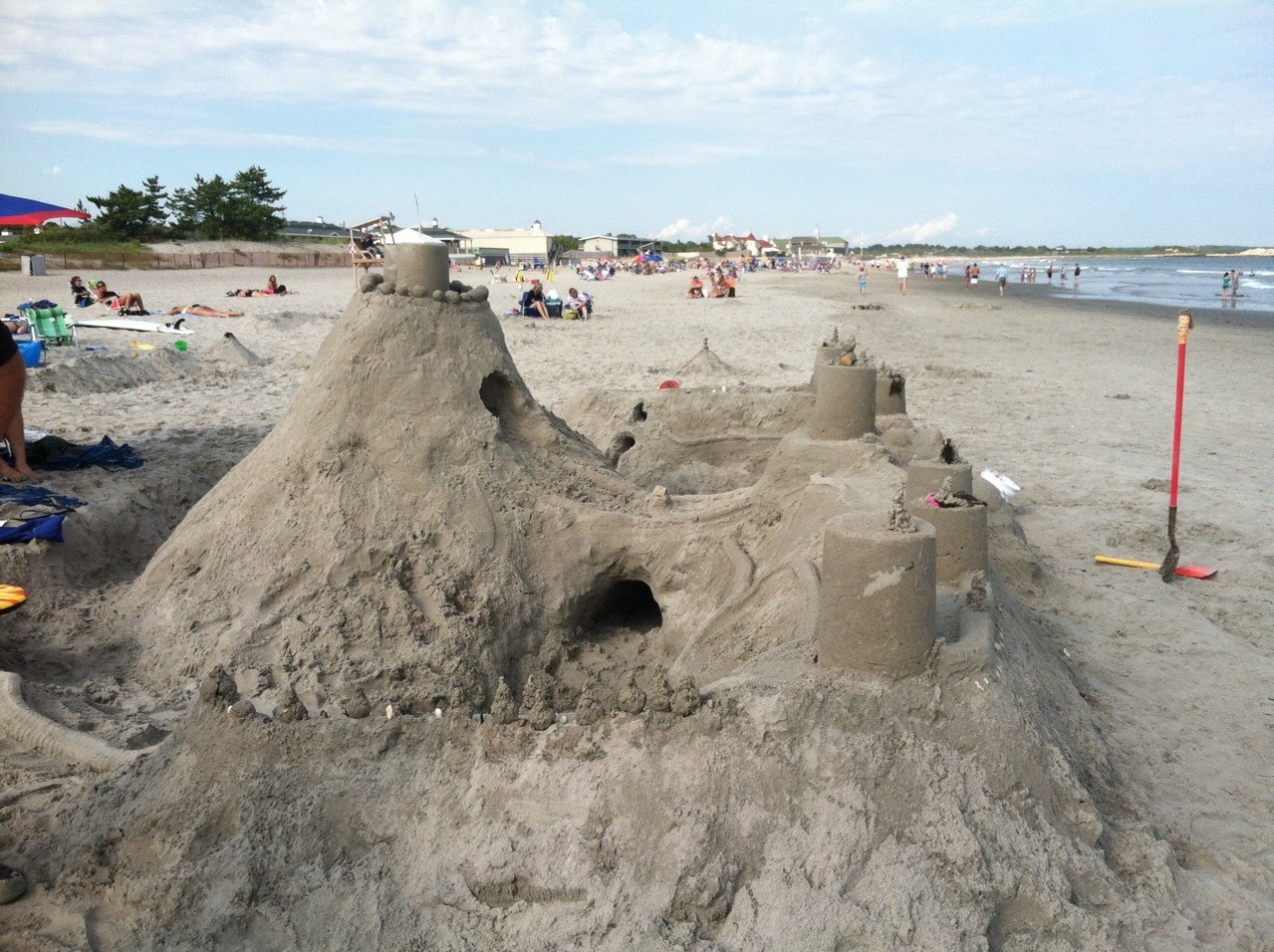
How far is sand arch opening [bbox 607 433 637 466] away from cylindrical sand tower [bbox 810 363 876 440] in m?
3.00

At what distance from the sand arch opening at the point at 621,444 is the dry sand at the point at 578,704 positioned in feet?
0.83

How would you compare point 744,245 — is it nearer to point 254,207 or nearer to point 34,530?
point 254,207

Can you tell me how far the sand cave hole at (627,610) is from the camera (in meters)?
6.52

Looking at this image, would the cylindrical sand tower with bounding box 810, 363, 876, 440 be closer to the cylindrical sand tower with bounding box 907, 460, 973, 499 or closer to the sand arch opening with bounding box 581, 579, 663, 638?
the cylindrical sand tower with bounding box 907, 460, 973, 499

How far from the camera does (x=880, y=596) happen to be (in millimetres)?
3854

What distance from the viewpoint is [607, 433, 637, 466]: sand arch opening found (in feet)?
31.1

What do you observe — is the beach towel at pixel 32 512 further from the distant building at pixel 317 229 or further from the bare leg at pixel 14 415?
the distant building at pixel 317 229

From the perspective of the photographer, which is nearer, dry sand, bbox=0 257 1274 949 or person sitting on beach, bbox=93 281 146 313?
dry sand, bbox=0 257 1274 949

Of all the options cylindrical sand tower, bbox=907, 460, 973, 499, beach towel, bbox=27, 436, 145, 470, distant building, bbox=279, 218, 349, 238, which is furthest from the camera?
distant building, bbox=279, 218, 349, 238

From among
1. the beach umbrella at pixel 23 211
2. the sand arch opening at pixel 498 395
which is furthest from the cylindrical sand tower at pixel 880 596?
the beach umbrella at pixel 23 211

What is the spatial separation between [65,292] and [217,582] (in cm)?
2201

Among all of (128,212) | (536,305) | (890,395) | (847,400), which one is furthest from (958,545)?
(128,212)

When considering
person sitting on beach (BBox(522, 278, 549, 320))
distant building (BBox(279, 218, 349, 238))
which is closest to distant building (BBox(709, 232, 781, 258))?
distant building (BBox(279, 218, 349, 238))

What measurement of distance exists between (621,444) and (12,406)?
4896 millimetres
